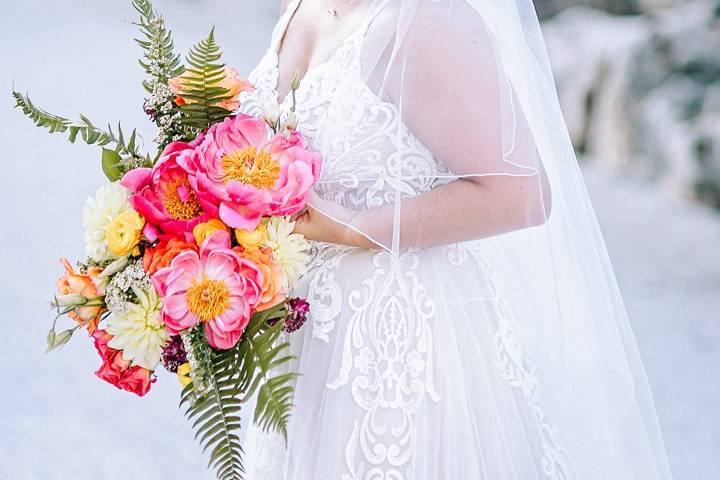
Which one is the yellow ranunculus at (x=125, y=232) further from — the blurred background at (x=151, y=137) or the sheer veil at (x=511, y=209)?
the blurred background at (x=151, y=137)

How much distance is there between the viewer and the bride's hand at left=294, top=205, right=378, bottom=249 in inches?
50.8

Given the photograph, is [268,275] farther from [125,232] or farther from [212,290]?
[125,232]

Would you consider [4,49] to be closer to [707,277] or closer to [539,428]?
[707,277]

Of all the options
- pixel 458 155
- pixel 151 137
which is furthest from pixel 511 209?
pixel 151 137

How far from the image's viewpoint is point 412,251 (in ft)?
4.46

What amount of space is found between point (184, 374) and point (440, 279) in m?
0.38

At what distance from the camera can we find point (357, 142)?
4.35 ft

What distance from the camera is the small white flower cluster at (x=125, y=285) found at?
120 cm

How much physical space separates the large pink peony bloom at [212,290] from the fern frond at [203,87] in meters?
0.19

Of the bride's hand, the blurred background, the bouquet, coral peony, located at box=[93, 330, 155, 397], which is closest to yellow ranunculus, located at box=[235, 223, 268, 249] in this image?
the bouquet

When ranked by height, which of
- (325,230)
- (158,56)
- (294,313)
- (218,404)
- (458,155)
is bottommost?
(218,404)

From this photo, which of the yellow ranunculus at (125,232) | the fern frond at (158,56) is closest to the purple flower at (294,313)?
the yellow ranunculus at (125,232)

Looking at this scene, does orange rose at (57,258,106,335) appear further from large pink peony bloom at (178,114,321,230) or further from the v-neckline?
the v-neckline

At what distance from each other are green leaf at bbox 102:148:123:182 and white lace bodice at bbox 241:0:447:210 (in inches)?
9.4
